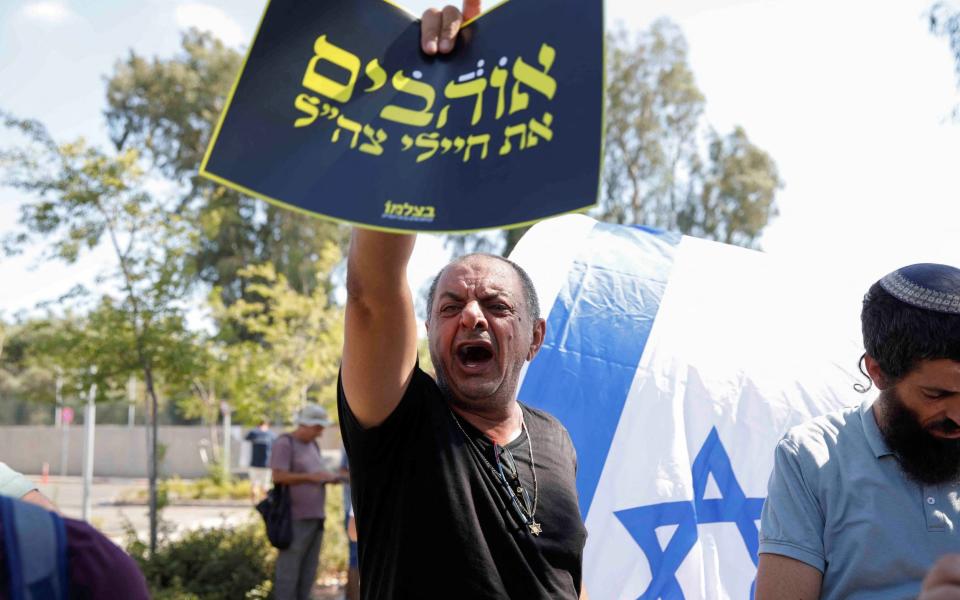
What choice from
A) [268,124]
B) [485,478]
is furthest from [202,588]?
[268,124]

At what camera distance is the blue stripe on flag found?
137 inches

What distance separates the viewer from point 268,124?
4.78 ft

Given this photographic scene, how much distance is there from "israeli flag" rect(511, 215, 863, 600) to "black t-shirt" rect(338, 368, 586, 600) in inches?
50.4

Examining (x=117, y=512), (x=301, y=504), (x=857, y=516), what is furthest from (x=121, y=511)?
(x=857, y=516)

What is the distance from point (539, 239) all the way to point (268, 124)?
2671 mm

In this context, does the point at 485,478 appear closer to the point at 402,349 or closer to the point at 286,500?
the point at 402,349

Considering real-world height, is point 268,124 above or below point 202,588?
above

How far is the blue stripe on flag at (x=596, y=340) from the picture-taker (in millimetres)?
3469

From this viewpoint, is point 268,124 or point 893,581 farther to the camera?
point 893,581

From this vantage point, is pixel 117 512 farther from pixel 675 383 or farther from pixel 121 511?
pixel 675 383

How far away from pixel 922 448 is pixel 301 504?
229 inches

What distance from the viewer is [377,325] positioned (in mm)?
1827

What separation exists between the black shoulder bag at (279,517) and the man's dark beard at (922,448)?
5.69 m

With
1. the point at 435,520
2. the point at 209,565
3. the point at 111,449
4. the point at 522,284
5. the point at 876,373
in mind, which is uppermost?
the point at 522,284
